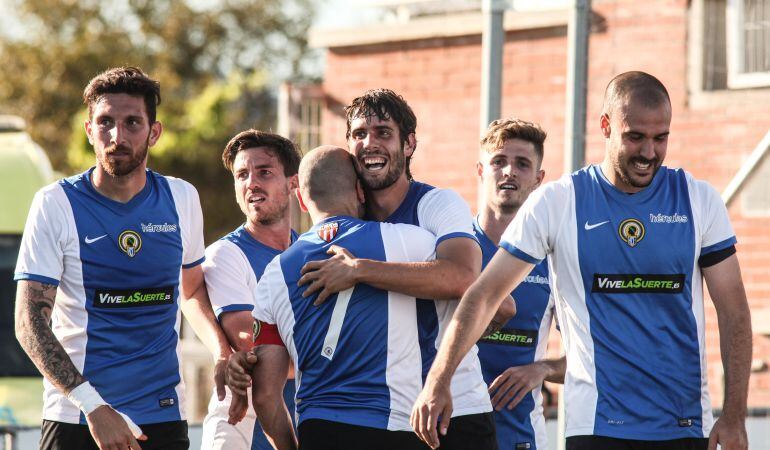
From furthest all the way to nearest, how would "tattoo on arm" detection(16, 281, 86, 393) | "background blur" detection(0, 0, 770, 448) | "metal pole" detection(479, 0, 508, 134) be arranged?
1. "background blur" detection(0, 0, 770, 448)
2. "metal pole" detection(479, 0, 508, 134)
3. "tattoo on arm" detection(16, 281, 86, 393)

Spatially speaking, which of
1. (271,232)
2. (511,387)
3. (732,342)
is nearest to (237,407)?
(271,232)

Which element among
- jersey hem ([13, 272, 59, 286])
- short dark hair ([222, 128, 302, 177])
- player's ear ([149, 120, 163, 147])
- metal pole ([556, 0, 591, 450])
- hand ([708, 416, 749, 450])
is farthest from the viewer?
metal pole ([556, 0, 591, 450])

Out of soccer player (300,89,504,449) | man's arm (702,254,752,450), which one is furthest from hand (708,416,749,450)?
soccer player (300,89,504,449)

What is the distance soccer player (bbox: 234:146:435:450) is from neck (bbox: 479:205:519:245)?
141cm

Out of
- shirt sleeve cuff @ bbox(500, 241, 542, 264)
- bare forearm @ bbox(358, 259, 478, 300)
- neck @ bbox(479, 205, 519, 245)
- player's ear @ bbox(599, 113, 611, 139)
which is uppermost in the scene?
player's ear @ bbox(599, 113, 611, 139)

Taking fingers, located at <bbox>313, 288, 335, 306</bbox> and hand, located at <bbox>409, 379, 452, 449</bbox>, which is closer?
hand, located at <bbox>409, 379, 452, 449</bbox>

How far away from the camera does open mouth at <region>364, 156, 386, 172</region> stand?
4672mm

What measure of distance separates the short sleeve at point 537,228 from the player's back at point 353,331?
330 mm

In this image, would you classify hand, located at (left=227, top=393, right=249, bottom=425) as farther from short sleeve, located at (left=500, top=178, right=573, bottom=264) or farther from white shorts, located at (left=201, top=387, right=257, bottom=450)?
short sleeve, located at (left=500, top=178, right=573, bottom=264)

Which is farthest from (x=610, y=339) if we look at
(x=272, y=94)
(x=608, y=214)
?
(x=272, y=94)

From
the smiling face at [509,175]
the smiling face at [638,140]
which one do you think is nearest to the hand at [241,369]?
the smiling face at [638,140]

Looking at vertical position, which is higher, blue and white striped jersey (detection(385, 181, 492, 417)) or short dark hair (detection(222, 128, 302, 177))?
short dark hair (detection(222, 128, 302, 177))

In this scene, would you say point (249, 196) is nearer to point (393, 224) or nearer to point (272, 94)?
point (393, 224)

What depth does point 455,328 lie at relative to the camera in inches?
171
